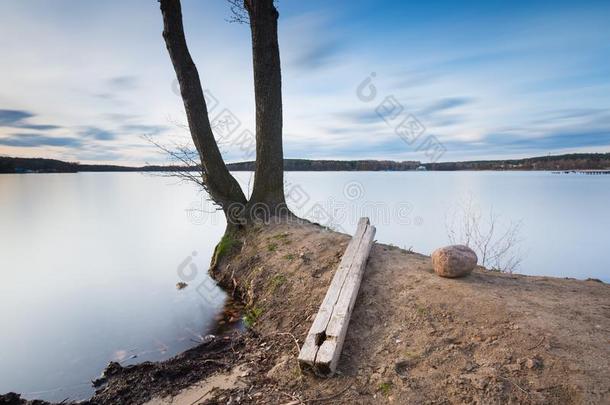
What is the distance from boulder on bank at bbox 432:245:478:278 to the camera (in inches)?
166

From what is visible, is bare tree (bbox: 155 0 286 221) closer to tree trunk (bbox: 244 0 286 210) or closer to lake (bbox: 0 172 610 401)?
tree trunk (bbox: 244 0 286 210)

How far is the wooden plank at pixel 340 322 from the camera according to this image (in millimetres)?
3012

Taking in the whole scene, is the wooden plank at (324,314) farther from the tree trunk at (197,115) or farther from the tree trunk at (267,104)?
the tree trunk at (197,115)

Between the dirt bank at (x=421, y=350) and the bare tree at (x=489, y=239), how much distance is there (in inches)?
142

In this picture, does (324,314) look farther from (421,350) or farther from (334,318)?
(421,350)

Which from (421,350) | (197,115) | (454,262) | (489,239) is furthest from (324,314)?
(489,239)

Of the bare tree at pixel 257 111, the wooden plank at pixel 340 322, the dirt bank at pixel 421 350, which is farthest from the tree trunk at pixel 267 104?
the wooden plank at pixel 340 322

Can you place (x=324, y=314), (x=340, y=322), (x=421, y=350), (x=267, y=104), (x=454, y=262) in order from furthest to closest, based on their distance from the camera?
(x=267, y=104)
(x=454, y=262)
(x=324, y=314)
(x=340, y=322)
(x=421, y=350)

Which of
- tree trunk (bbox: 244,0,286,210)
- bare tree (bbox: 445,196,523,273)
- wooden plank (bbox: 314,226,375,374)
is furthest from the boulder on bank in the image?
tree trunk (bbox: 244,0,286,210)

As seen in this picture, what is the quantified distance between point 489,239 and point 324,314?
8416mm

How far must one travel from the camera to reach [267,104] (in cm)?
794

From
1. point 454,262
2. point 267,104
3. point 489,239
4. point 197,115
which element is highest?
point 267,104

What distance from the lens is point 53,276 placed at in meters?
9.23

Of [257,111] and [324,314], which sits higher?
[257,111]
